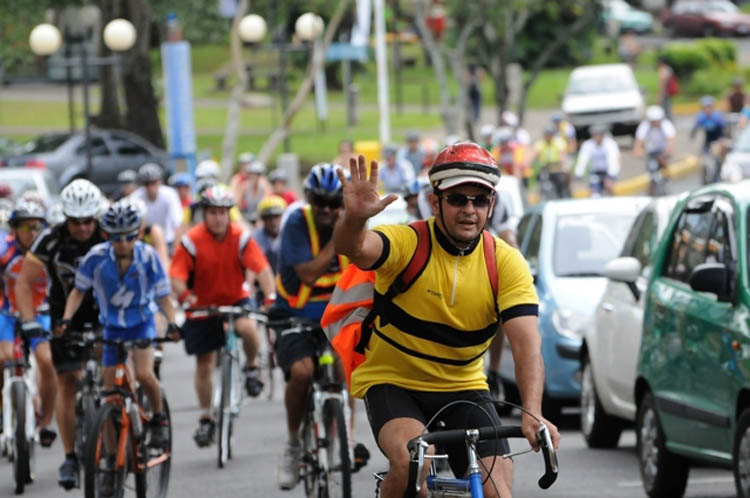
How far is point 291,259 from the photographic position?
960cm

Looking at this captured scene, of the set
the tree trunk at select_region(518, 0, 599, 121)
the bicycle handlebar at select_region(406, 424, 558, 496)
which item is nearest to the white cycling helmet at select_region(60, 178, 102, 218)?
the bicycle handlebar at select_region(406, 424, 558, 496)

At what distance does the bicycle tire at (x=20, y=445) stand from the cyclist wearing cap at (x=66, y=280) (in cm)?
24

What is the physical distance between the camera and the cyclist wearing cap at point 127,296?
1004 cm

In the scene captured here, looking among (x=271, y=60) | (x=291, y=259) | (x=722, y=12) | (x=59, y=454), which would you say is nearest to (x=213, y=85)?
(x=271, y=60)

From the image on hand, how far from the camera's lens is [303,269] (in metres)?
9.50

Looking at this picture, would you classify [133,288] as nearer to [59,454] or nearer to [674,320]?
[674,320]

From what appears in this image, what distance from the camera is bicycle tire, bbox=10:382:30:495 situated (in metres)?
11.2

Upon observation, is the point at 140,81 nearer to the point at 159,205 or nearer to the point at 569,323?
the point at 159,205

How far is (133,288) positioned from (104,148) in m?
28.0

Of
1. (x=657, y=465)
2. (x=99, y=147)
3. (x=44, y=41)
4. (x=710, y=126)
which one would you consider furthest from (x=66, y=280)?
(x=99, y=147)

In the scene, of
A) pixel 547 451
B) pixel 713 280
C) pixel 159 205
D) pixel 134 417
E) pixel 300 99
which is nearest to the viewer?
pixel 547 451

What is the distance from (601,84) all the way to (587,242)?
31.1m

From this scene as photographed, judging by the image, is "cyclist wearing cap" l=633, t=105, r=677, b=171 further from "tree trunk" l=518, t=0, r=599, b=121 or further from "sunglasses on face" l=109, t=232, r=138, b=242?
"sunglasses on face" l=109, t=232, r=138, b=242

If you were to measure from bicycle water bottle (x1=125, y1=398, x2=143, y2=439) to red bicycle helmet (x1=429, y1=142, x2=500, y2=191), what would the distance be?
12.6ft
